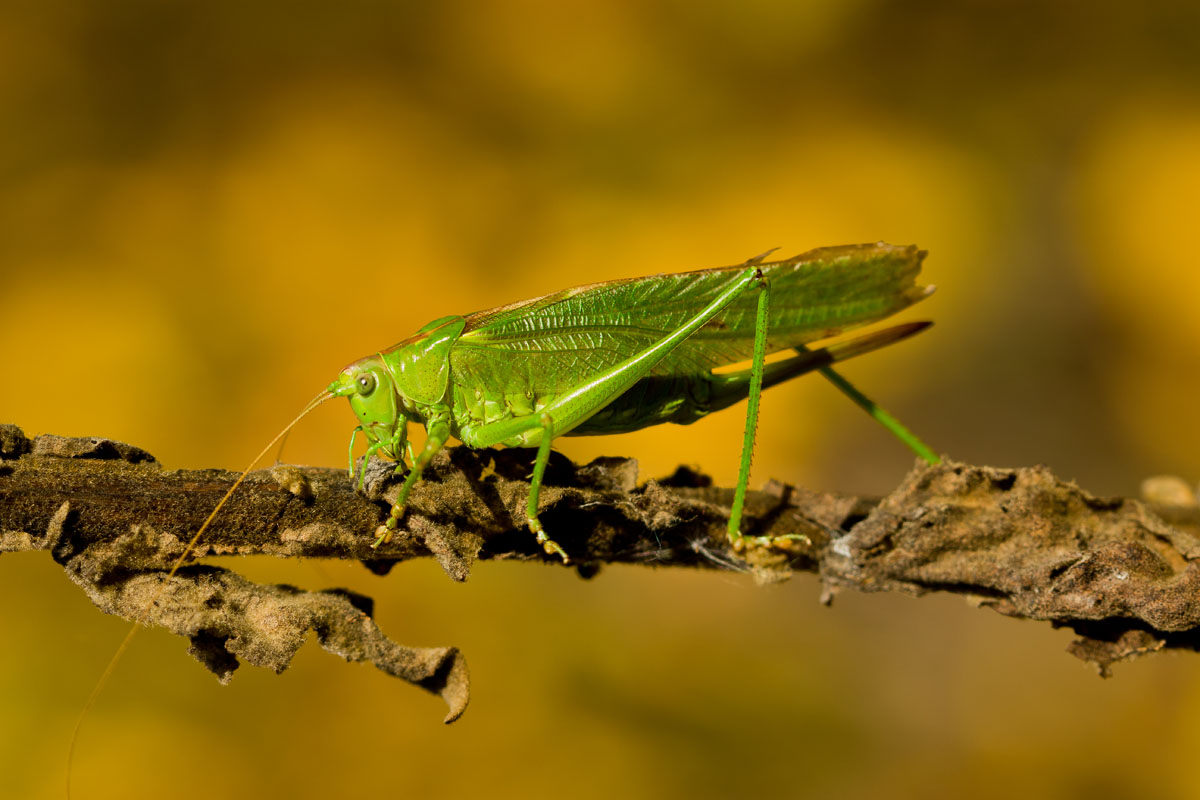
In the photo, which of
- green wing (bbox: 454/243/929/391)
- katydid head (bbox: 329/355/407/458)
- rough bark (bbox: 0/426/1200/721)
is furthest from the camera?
green wing (bbox: 454/243/929/391)

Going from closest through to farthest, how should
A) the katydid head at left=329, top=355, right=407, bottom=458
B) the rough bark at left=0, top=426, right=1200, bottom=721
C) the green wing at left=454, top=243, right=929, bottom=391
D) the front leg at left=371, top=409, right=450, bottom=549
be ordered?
1. the rough bark at left=0, top=426, right=1200, bottom=721
2. the front leg at left=371, top=409, right=450, bottom=549
3. the katydid head at left=329, top=355, right=407, bottom=458
4. the green wing at left=454, top=243, right=929, bottom=391

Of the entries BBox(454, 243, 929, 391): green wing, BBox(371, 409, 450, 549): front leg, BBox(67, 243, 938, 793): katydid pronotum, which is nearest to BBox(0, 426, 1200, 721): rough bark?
BBox(371, 409, 450, 549): front leg

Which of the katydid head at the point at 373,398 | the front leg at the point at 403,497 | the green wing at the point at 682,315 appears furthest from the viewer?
the green wing at the point at 682,315

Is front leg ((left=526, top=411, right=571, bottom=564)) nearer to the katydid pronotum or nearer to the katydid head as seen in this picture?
the katydid pronotum

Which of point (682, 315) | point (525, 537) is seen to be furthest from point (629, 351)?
point (525, 537)

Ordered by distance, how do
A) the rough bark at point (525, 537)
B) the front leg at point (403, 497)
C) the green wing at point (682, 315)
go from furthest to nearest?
the green wing at point (682, 315) < the front leg at point (403, 497) < the rough bark at point (525, 537)

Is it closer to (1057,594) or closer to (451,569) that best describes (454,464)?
(451,569)

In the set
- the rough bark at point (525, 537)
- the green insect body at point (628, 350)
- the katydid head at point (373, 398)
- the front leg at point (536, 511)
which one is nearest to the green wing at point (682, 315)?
the green insect body at point (628, 350)

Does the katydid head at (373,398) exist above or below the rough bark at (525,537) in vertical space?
above

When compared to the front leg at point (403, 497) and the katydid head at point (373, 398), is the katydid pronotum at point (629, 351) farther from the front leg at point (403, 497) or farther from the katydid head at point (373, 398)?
the front leg at point (403, 497)

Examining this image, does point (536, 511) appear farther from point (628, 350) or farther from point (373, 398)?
point (628, 350)
